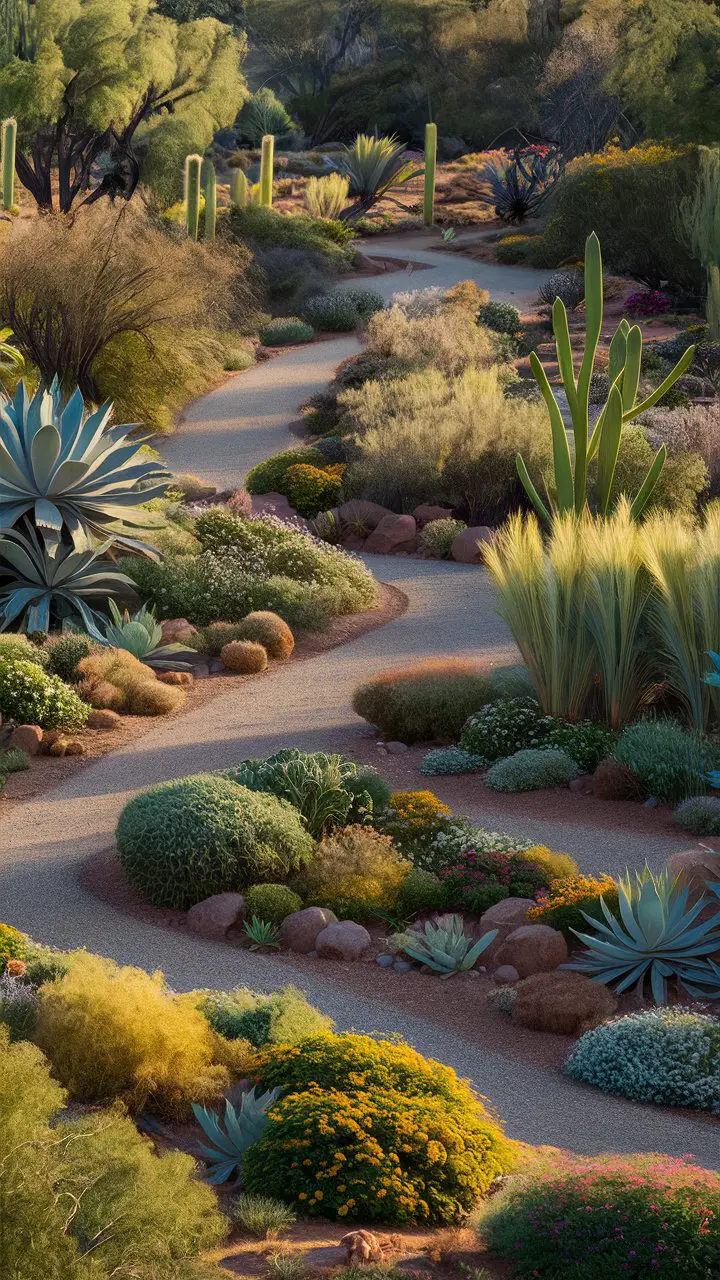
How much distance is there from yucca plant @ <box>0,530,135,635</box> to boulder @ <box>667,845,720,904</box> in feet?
17.4

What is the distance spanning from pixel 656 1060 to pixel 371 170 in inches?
1349

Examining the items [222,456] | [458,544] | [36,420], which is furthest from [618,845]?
[222,456]

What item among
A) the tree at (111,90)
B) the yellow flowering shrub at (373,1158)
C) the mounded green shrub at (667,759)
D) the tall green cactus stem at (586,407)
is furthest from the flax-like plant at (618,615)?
the tree at (111,90)

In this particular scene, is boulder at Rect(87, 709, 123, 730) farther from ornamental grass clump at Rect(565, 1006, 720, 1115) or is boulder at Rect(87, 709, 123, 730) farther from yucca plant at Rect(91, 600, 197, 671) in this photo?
ornamental grass clump at Rect(565, 1006, 720, 1115)

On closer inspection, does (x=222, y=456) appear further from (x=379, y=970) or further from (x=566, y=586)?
(x=379, y=970)

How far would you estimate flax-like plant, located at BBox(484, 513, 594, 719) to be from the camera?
9.11m

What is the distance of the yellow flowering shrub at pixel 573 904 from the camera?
6609 mm

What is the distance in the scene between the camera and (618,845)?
7.66 m

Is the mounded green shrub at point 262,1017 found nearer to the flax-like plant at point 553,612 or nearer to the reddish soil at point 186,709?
the reddish soil at point 186,709

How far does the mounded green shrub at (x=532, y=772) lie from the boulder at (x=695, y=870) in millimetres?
1731

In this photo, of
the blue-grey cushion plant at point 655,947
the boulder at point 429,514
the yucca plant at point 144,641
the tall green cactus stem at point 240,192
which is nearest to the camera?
the blue-grey cushion plant at point 655,947

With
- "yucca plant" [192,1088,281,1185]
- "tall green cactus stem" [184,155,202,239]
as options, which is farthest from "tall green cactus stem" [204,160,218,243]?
"yucca plant" [192,1088,281,1185]

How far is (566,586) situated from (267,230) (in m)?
21.8

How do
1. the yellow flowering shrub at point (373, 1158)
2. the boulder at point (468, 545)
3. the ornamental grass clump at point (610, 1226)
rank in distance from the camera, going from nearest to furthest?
the ornamental grass clump at point (610, 1226), the yellow flowering shrub at point (373, 1158), the boulder at point (468, 545)
